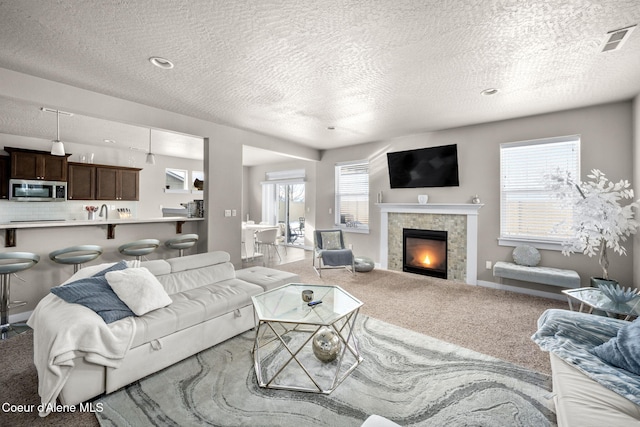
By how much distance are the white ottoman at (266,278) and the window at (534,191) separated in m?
3.47

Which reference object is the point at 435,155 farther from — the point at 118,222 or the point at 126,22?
the point at 118,222

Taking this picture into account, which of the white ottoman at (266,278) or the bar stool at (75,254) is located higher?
the bar stool at (75,254)

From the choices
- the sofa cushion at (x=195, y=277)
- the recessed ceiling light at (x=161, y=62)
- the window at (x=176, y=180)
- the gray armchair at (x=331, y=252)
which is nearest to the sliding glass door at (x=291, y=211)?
the window at (x=176, y=180)

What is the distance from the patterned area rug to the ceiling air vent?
105 inches

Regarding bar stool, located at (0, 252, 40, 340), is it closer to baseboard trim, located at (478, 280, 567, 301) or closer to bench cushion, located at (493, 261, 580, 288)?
bench cushion, located at (493, 261, 580, 288)

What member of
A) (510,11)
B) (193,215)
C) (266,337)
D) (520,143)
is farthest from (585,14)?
(193,215)

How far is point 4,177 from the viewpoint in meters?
5.25

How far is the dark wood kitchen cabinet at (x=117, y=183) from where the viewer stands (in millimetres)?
6344

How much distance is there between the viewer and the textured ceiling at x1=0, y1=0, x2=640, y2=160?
1.88 meters

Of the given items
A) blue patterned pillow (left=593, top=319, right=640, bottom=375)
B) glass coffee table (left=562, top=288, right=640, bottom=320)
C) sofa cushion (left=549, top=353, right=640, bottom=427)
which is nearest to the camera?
sofa cushion (left=549, top=353, right=640, bottom=427)

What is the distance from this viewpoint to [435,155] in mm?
4988

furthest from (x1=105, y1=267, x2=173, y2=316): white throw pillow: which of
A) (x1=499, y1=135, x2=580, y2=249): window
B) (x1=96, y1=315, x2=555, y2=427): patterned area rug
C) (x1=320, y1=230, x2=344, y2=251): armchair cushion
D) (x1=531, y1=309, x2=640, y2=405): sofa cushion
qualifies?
(x1=499, y1=135, x2=580, y2=249): window

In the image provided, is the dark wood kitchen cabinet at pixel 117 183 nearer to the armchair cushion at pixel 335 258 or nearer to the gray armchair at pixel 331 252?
the gray armchair at pixel 331 252

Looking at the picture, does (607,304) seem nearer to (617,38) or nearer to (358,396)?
(617,38)
